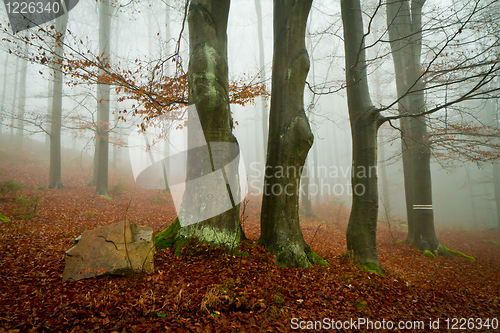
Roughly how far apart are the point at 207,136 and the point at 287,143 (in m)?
1.50

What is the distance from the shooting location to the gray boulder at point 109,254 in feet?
10.4

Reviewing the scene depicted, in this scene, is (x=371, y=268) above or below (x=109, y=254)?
below

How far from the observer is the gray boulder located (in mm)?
3168

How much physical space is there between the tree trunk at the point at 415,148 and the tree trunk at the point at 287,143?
4597 mm

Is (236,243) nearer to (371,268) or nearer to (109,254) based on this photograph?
(109,254)

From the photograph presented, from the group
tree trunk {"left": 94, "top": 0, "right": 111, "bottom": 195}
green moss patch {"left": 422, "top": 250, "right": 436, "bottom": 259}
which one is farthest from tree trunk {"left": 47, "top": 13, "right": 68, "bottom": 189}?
green moss patch {"left": 422, "top": 250, "right": 436, "bottom": 259}

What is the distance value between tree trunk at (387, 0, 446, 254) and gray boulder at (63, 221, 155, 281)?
794cm

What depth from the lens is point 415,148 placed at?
809 cm

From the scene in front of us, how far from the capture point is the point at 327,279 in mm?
3932

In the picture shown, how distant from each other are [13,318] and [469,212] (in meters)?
40.4

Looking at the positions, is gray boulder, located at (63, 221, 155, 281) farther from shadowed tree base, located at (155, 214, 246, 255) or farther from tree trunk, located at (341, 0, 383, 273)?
tree trunk, located at (341, 0, 383, 273)

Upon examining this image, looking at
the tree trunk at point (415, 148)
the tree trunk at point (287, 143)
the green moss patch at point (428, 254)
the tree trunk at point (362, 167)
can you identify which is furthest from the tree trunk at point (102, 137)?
the green moss patch at point (428, 254)

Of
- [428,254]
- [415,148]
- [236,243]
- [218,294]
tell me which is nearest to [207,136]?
[236,243]

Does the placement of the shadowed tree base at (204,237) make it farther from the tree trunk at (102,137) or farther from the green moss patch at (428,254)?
the tree trunk at (102,137)
